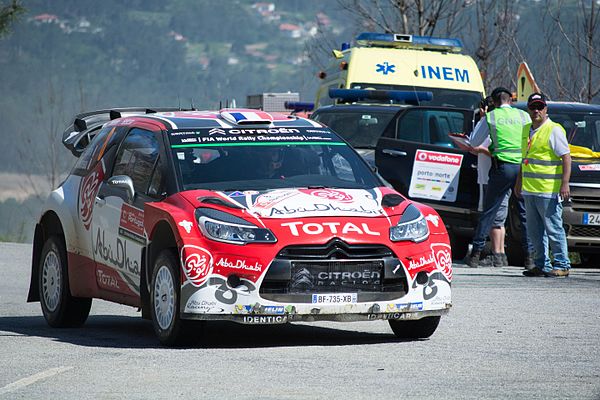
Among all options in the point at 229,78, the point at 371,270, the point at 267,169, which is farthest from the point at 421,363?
the point at 229,78

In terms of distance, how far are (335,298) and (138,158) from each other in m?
2.14

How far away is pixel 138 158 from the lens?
36.2 feet

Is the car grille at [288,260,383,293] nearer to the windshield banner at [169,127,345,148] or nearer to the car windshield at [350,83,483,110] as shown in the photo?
the windshield banner at [169,127,345,148]

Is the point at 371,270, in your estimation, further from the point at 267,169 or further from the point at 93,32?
the point at 93,32

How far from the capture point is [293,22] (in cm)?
16050

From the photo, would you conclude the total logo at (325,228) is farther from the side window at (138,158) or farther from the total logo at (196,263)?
the side window at (138,158)

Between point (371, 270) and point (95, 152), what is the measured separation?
2970 millimetres

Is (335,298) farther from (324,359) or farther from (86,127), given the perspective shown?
(86,127)

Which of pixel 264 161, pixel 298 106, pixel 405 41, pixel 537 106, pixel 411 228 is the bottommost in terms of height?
pixel 298 106

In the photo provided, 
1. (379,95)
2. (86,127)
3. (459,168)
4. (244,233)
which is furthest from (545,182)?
(379,95)

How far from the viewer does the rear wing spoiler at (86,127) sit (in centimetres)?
1464

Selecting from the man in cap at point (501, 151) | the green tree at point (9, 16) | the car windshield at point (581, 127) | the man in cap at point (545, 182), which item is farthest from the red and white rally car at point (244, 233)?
the green tree at point (9, 16)

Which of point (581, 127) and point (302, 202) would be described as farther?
point (581, 127)

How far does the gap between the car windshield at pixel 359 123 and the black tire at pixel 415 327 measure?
9.93 meters
